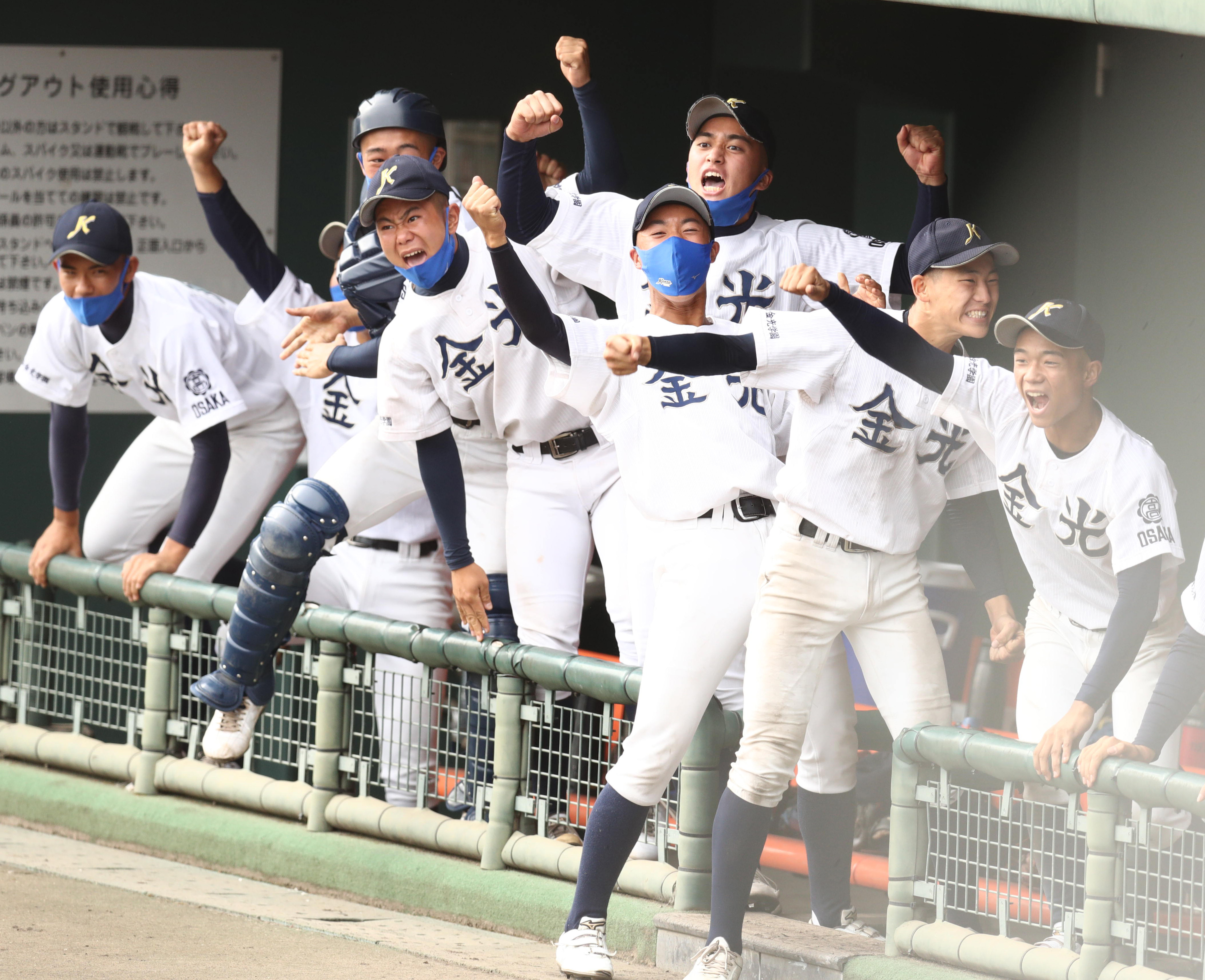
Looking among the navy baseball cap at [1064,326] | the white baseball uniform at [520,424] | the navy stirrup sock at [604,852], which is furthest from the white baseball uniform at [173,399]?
the navy baseball cap at [1064,326]

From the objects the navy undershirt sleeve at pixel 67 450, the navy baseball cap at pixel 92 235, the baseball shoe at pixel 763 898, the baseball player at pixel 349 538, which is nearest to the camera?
the baseball shoe at pixel 763 898

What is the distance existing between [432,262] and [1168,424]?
7.41 feet

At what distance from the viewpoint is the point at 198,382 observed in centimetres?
460

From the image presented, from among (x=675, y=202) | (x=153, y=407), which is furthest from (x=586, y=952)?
(x=153, y=407)

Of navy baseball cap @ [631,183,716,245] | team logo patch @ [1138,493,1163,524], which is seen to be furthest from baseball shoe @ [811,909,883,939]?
navy baseball cap @ [631,183,716,245]

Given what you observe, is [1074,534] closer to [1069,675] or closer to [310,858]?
[1069,675]

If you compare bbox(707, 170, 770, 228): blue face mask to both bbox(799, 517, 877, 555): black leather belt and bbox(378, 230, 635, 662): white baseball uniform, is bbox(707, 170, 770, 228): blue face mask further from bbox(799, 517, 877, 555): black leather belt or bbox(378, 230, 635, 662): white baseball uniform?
bbox(799, 517, 877, 555): black leather belt

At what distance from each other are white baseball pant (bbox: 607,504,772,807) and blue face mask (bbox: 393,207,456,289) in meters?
0.82

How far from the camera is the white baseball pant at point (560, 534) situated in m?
3.85

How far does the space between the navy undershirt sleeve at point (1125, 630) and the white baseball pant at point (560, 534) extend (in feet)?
3.87

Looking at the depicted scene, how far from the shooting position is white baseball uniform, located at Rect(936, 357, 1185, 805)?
119 inches

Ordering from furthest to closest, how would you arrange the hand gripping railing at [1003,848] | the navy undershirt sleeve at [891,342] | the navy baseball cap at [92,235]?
1. the navy baseball cap at [92,235]
2. the navy undershirt sleeve at [891,342]
3. the hand gripping railing at [1003,848]

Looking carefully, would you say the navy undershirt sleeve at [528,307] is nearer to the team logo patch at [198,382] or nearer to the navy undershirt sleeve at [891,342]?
the navy undershirt sleeve at [891,342]

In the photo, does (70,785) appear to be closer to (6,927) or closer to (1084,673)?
(6,927)
